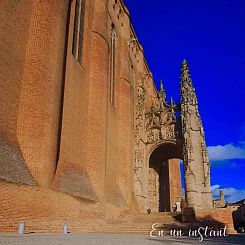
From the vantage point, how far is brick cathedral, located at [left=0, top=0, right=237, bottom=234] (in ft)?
33.1

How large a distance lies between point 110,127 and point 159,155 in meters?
9.28

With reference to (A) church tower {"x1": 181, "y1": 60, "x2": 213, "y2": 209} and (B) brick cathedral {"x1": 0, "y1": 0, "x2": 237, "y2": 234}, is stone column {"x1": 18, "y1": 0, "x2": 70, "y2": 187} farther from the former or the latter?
(A) church tower {"x1": 181, "y1": 60, "x2": 213, "y2": 209}

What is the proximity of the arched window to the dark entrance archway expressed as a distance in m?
11.4

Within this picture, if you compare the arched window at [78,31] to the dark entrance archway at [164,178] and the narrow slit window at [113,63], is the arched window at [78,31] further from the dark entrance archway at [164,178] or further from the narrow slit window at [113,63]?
the dark entrance archway at [164,178]

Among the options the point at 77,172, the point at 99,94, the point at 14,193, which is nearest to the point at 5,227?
the point at 14,193

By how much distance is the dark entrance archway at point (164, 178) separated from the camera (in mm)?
26172

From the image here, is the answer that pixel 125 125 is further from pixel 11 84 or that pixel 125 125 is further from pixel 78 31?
pixel 11 84

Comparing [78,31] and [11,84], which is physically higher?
[78,31]

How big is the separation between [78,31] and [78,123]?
5086 mm

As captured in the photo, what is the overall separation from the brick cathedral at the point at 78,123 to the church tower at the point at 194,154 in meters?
0.07

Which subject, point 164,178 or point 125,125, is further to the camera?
point 164,178

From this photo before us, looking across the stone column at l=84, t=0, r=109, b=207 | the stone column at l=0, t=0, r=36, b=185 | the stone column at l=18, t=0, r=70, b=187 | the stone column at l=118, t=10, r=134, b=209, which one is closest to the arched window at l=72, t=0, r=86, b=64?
the stone column at l=84, t=0, r=109, b=207

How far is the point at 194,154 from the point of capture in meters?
21.3

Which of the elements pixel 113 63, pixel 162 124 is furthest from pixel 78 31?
pixel 162 124
